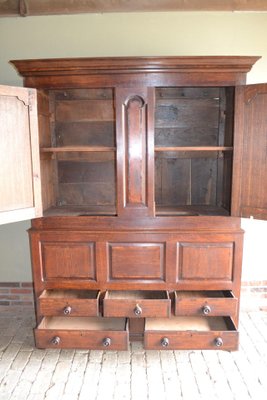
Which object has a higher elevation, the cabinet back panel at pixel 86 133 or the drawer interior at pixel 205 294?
the cabinet back panel at pixel 86 133

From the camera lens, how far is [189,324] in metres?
2.03

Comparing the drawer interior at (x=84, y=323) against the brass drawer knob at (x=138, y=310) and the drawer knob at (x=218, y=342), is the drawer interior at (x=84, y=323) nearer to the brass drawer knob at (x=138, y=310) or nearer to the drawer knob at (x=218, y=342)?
the brass drawer knob at (x=138, y=310)

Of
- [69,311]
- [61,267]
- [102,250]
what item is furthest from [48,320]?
[102,250]

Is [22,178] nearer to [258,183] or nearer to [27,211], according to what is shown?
[27,211]

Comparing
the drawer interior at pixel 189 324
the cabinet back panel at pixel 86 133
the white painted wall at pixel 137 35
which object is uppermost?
the white painted wall at pixel 137 35

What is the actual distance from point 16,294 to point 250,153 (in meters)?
2.11

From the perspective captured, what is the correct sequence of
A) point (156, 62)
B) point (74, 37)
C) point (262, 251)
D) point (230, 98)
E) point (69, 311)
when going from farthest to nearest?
point (262, 251)
point (74, 37)
point (230, 98)
point (69, 311)
point (156, 62)

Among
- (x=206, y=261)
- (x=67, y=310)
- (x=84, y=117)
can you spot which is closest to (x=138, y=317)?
(x=67, y=310)

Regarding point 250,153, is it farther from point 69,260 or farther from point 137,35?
point 69,260

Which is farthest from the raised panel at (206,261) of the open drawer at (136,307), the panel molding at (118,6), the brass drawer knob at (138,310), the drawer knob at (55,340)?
the panel molding at (118,6)

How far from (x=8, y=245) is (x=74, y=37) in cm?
168

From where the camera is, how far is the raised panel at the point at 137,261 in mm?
1963

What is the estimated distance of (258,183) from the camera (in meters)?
1.84

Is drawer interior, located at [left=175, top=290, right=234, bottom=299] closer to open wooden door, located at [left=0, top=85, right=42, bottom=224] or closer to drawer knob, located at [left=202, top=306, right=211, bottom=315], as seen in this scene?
drawer knob, located at [left=202, top=306, right=211, bottom=315]
